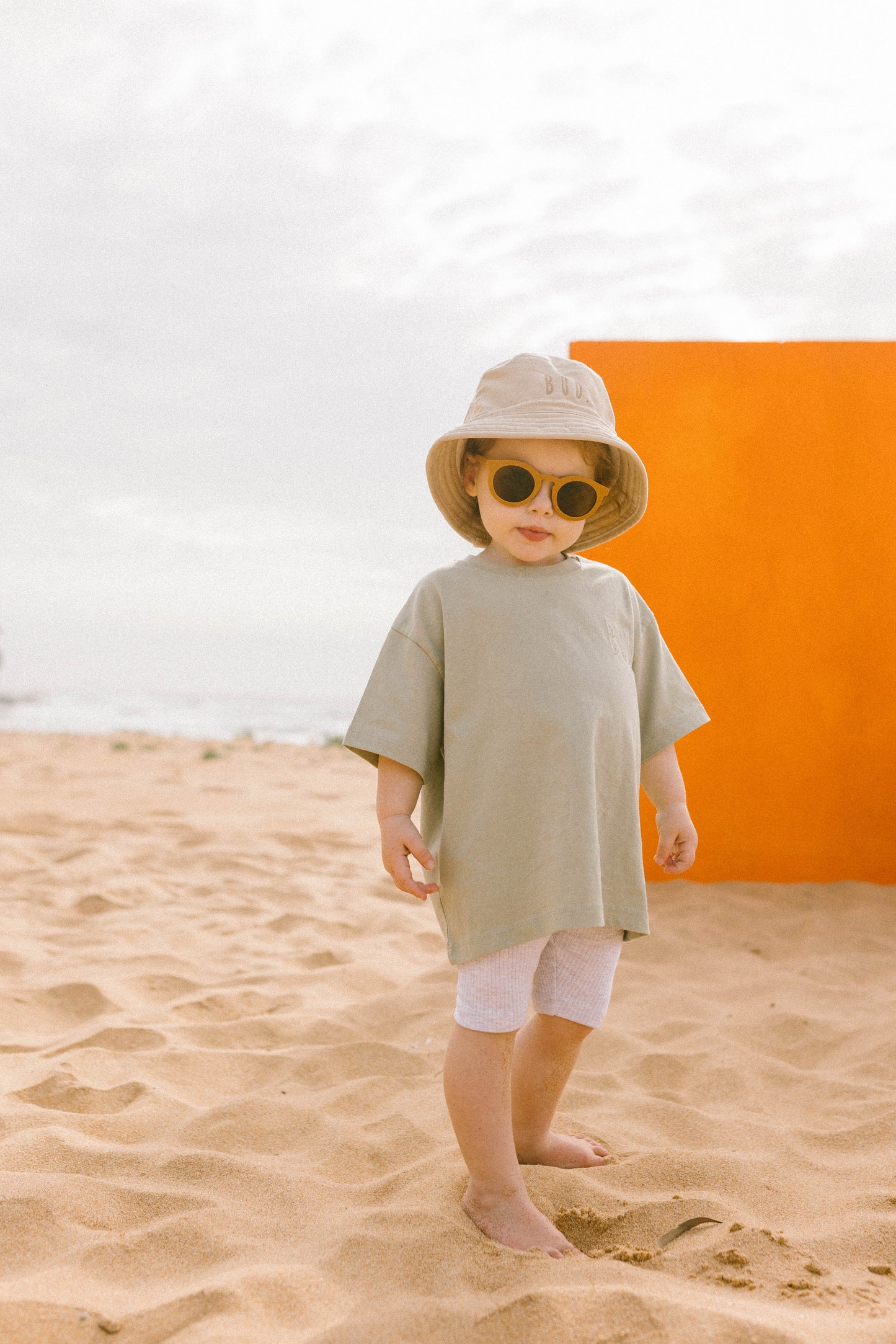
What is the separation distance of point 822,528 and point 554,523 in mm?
2902

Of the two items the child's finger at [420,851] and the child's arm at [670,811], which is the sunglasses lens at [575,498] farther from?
the child's finger at [420,851]

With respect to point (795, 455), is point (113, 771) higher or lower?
lower

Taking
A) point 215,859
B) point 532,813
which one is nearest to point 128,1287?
point 532,813

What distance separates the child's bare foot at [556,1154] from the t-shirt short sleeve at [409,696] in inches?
30.1

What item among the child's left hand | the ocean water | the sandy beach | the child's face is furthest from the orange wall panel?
the ocean water

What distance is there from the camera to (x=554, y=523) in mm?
1811

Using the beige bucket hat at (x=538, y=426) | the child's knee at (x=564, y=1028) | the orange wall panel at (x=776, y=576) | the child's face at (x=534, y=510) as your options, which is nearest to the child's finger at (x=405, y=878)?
the child's knee at (x=564, y=1028)

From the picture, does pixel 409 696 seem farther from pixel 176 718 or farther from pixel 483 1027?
pixel 176 718

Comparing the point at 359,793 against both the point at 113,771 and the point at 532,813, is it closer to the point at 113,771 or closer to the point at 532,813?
the point at 113,771

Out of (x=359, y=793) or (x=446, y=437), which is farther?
(x=359, y=793)

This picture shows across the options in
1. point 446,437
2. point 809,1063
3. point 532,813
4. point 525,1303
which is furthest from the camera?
point 809,1063

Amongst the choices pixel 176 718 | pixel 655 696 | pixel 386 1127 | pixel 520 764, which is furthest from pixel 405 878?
pixel 176 718

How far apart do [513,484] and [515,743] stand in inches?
18.2

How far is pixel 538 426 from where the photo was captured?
1.76 m
